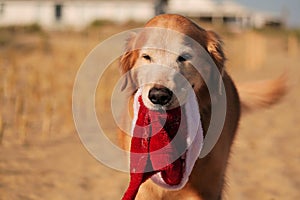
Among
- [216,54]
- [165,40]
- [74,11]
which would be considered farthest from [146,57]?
[74,11]

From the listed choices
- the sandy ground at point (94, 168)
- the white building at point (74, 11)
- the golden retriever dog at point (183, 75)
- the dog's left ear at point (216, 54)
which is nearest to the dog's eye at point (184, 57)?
the golden retriever dog at point (183, 75)

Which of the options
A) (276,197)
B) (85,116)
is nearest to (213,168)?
(276,197)

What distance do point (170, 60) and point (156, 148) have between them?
18.8 inches

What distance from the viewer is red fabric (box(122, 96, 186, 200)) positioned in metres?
2.57

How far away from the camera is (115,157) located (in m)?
5.47

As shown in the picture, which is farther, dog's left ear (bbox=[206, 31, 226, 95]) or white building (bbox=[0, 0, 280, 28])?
white building (bbox=[0, 0, 280, 28])

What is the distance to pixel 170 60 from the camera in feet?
8.82

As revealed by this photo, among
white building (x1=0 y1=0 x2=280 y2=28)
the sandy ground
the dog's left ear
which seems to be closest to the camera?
the dog's left ear

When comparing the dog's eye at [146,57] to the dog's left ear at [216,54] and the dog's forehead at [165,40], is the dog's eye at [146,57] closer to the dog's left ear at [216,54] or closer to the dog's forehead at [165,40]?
the dog's forehead at [165,40]

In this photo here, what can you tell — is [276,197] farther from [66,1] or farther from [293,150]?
[66,1]

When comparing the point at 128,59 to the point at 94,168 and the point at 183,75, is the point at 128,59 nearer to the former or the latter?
the point at 183,75

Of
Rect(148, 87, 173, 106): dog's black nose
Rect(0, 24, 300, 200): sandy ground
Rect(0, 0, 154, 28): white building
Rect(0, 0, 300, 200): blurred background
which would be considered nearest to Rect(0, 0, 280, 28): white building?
Rect(0, 0, 154, 28): white building

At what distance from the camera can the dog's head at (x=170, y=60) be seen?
98.3 inches

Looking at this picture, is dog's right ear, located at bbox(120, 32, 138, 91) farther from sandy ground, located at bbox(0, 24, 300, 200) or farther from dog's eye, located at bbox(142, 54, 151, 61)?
sandy ground, located at bbox(0, 24, 300, 200)
